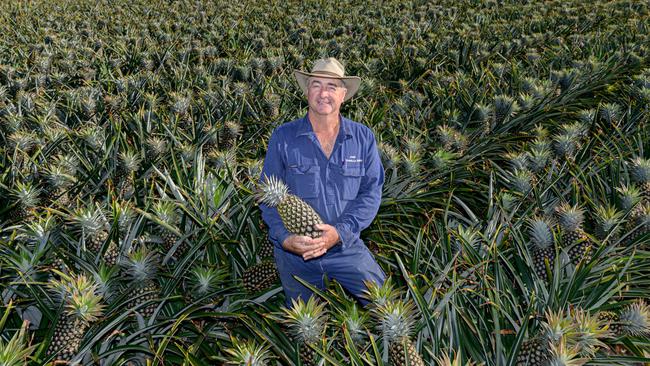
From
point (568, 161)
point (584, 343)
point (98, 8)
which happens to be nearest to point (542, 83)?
point (568, 161)

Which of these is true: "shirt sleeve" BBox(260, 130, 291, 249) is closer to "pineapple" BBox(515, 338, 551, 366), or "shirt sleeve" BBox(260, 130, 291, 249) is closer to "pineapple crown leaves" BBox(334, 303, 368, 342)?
"pineapple crown leaves" BBox(334, 303, 368, 342)

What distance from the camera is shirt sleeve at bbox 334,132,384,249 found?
2.72 metres

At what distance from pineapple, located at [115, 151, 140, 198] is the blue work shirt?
56.0 inches

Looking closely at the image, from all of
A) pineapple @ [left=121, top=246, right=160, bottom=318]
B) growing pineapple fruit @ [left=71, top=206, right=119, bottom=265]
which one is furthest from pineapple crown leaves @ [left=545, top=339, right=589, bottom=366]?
growing pineapple fruit @ [left=71, top=206, right=119, bottom=265]

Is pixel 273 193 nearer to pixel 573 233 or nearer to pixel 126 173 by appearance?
pixel 573 233

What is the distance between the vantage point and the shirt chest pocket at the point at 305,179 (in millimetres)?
2799

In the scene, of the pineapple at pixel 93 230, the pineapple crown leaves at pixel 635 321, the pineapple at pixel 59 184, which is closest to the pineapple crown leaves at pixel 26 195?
the pineapple at pixel 59 184

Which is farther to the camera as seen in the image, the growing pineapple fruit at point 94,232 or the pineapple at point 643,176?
the pineapple at point 643,176

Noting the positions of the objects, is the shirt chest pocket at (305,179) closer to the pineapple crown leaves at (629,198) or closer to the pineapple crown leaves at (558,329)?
the pineapple crown leaves at (558,329)

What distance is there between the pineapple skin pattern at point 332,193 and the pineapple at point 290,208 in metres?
0.24

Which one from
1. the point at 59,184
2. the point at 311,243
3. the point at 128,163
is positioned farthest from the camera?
the point at 128,163

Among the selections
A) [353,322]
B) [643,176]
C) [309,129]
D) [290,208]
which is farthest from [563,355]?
[643,176]

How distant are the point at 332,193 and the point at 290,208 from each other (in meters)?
0.47

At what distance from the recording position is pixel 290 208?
7.97ft
